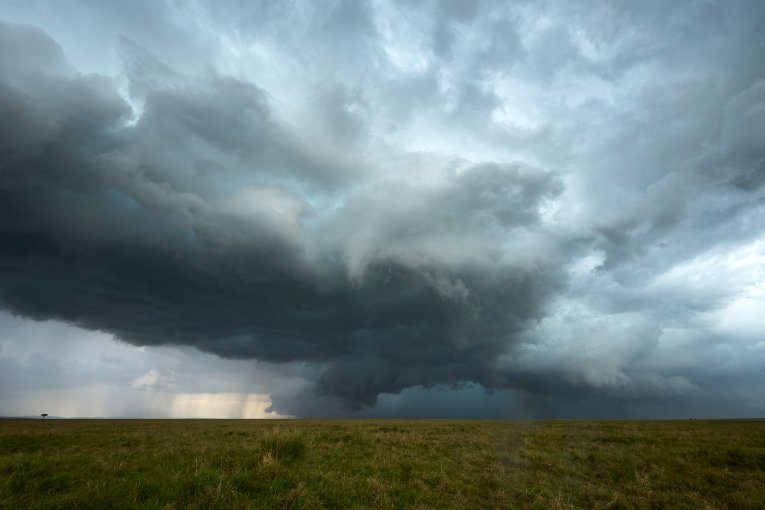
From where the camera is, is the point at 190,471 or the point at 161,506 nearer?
the point at 161,506

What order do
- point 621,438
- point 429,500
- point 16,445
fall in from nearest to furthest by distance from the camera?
point 429,500 < point 16,445 < point 621,438

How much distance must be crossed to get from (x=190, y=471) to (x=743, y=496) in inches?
674

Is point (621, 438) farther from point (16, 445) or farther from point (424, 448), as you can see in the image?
point (16, 445)

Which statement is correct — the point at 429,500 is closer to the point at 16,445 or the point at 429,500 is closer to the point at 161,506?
the point at 161,506

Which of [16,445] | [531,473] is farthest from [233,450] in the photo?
[16,445]

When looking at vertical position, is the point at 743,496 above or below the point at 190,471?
below

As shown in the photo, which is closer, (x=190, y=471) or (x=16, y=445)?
(x=190, y=471)

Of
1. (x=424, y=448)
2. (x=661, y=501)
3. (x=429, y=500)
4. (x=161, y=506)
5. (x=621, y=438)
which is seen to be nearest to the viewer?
(x=161, y=506)

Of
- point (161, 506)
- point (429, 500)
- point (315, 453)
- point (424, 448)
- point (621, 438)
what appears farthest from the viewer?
point (621, 438)

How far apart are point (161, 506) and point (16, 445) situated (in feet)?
76.6

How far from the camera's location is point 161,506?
9758 millimetres

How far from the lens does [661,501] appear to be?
42.2 feet

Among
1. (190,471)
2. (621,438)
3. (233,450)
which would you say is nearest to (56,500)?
(190,471)

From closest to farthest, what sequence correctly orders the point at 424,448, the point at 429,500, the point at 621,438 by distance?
the point at 429,500
the point at 424,448
the point at 621,438
